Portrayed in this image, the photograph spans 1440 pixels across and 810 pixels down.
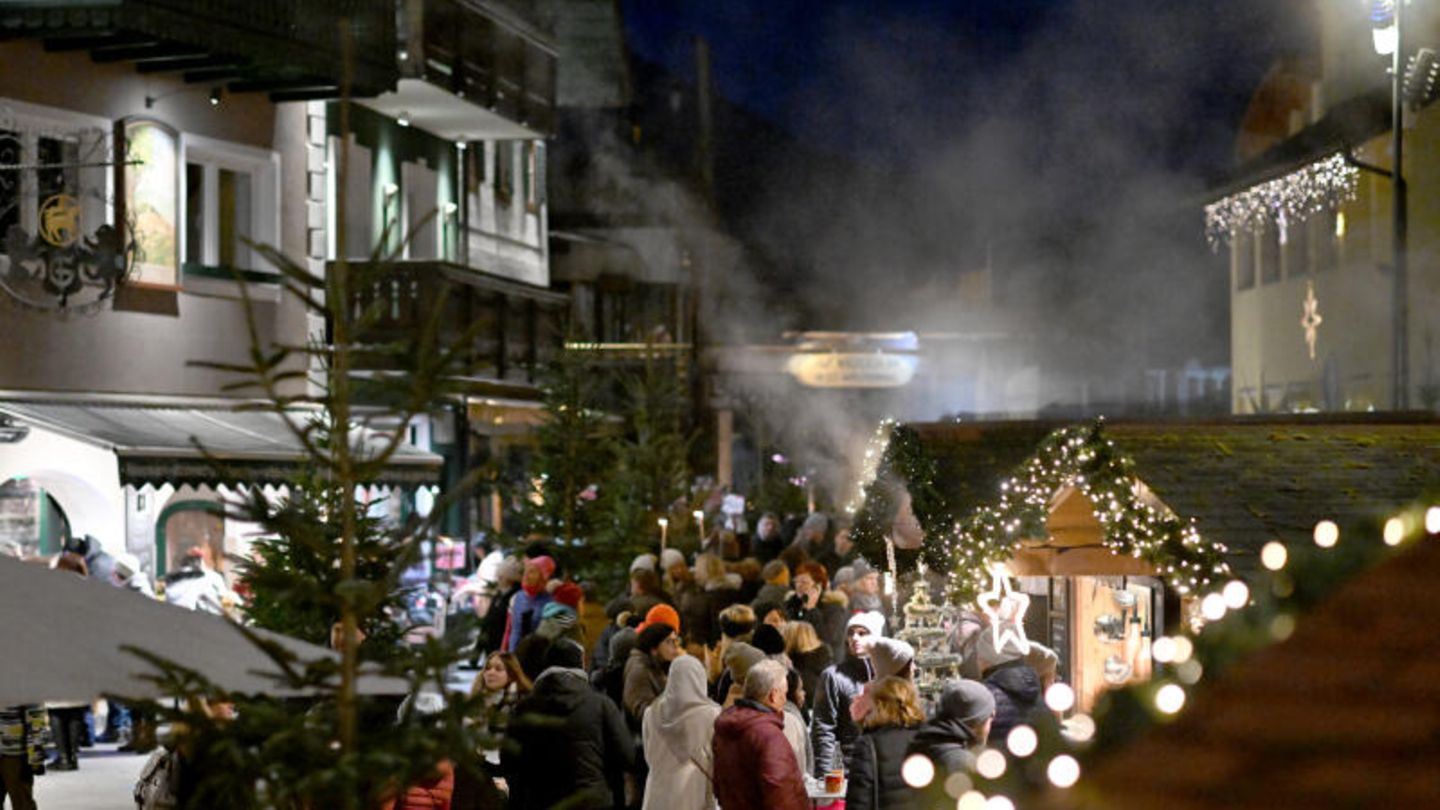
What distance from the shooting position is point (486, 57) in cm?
3441

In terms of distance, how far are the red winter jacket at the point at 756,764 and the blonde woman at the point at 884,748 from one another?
0.26m

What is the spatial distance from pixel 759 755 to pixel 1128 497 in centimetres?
302

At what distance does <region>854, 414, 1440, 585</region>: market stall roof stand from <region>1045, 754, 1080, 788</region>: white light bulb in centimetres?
890

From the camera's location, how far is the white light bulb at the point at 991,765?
221 centimetres

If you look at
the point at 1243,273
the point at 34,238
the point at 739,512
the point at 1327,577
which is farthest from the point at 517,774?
the point at 1243,273

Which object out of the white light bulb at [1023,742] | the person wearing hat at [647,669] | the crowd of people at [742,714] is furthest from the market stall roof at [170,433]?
the white light bulb at [1023,742]

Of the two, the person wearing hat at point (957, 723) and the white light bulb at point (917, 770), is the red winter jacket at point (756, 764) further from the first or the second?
the white light bulb at point (917, 770)

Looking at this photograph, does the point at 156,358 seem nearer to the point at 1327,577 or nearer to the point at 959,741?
the point at 959,741

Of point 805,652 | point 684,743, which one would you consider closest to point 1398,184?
point 805,652

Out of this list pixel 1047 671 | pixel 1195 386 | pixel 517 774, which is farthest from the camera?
pixel 1195 386

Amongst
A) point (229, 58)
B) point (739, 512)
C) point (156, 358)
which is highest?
point (229, 58)

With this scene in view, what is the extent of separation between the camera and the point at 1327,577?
5.91ft

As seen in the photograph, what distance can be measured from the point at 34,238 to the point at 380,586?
62.3 ft

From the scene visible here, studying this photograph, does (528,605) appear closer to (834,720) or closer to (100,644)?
(834,720)
